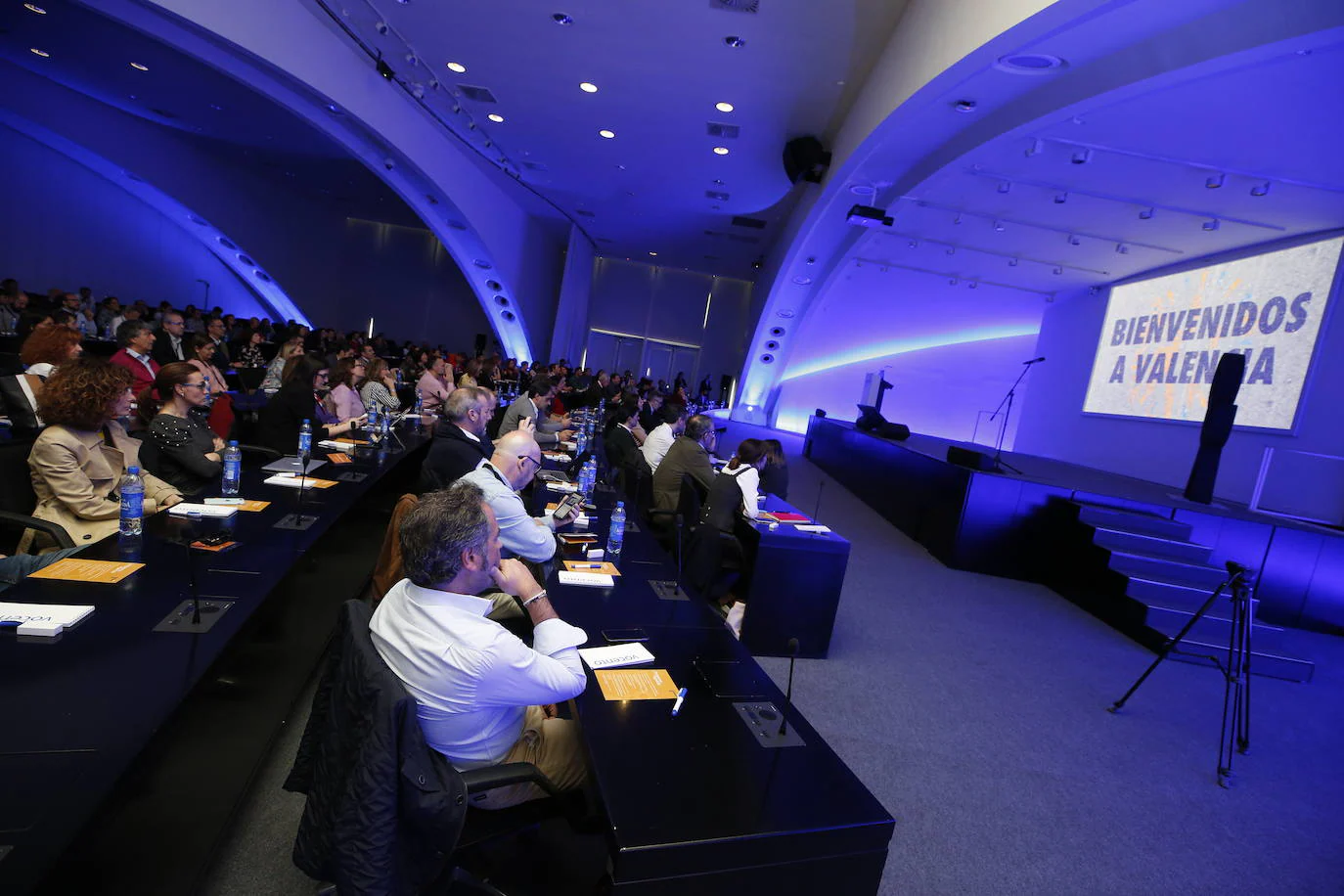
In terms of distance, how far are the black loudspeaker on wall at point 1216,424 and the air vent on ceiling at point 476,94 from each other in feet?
30.3

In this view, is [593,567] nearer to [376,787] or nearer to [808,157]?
[376,787]

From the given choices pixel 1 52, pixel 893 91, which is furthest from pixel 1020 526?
pixel 1 52

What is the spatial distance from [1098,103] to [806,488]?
6.15m

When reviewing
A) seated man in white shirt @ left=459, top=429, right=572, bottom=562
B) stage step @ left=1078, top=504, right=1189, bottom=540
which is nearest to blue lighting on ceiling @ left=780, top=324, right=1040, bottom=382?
stage step @ left=1078, top=504, right=1189, bottom=540

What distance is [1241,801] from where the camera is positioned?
3.05 metres

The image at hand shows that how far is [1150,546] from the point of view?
5.82 metres

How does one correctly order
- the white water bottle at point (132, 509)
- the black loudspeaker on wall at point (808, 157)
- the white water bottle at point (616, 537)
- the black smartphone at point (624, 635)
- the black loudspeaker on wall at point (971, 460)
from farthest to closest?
the black loudspeaker on wall at point (808, 157) < the black loudspeaker on wall at point (971, 460) < the white water bottle at point (616, 537) < the white water bottle at point (132, 509) < the black smartphone at point (624, 635)

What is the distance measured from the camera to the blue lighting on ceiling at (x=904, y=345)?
49.2ft

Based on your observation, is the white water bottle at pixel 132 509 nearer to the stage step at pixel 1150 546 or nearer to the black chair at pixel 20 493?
the black chair at pixel 20 493

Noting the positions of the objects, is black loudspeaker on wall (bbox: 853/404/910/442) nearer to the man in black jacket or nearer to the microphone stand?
the microphone stand

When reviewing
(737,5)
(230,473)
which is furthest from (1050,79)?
(230,473)

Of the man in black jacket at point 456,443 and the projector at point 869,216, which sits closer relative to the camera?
the man in black jacket at point 456,443

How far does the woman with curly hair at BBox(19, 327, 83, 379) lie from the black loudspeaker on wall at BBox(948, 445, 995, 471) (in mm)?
7311

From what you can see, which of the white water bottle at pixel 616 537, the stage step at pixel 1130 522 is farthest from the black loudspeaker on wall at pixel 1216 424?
the white water bottle at pixel 616 537
